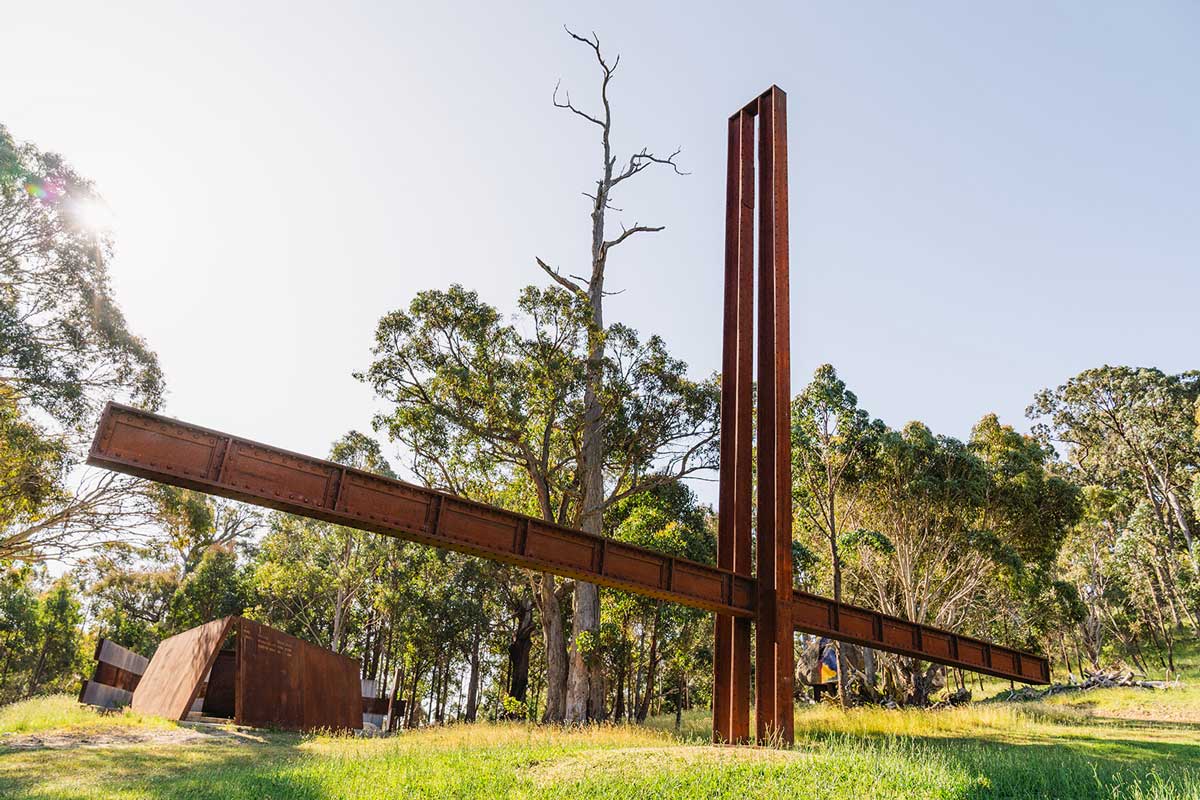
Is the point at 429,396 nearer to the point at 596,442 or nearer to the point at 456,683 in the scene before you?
the point at 596,442

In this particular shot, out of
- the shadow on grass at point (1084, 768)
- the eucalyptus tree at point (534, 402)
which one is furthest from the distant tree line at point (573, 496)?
the shadow on grass at point (1084, 768)

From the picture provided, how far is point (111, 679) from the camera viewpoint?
25.4 m

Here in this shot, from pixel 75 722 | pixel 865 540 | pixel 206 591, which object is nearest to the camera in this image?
pixel 75 722

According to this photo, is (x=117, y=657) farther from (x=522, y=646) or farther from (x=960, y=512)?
(x=960, y=512)

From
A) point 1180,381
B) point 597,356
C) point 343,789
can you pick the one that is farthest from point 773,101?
point 1180,381

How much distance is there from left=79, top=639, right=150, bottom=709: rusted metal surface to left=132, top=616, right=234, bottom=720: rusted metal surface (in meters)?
3.25

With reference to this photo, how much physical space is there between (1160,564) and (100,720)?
55101mm

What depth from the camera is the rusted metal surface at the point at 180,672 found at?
60.0 feet

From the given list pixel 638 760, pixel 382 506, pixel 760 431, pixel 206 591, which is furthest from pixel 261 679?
pixel 206 591

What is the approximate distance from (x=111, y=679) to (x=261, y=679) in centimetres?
1083

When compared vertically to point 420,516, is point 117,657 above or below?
below

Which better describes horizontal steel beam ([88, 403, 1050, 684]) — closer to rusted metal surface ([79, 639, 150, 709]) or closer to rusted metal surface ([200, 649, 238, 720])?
rusted metal surface ([200, 649, 238, 720])

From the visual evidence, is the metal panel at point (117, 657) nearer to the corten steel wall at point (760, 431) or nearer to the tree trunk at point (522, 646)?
the tree trunk at point (522, 646)

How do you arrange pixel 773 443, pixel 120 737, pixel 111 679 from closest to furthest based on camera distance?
pixel 120 737 → pixel 773 443 → pixel 111 679
